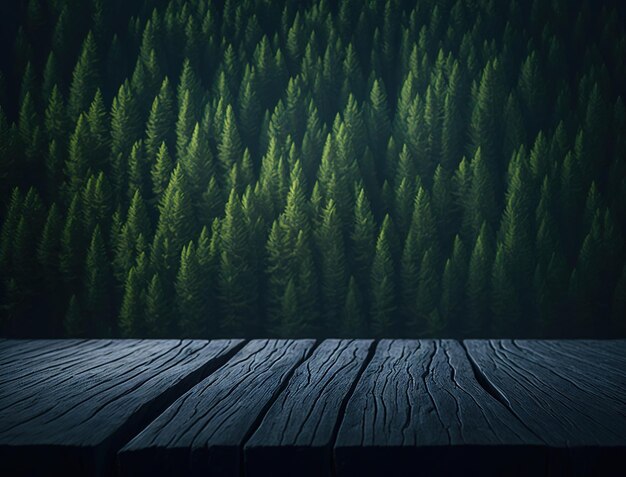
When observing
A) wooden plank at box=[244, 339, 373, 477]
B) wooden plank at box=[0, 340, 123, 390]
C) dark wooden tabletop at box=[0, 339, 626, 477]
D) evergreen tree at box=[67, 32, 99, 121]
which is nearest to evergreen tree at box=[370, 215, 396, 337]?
dark wooden tabletop at box=[0, 339, 626, 477]

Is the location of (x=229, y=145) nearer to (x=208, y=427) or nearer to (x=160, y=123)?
(x=160, y=123)

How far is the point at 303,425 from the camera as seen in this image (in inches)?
53.2

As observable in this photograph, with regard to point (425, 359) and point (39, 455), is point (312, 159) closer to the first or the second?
point (425, 359)

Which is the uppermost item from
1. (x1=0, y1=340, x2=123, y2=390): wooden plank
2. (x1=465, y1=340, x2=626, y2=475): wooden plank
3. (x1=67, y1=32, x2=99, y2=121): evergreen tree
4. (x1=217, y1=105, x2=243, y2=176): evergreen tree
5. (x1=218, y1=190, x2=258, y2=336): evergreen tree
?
(x1=67, y1=32, x2=99, y2=121): evergreen tree

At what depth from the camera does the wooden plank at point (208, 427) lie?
1.22m

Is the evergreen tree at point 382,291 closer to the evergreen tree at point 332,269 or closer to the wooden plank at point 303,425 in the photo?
the evergreen tree at point 332,269

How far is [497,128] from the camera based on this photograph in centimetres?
334

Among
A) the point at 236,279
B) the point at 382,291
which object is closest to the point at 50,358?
the point at 236,279

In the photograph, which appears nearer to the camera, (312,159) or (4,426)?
(4,426)

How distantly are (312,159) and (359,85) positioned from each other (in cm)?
56

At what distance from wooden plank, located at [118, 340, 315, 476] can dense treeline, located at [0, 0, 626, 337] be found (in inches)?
54.4

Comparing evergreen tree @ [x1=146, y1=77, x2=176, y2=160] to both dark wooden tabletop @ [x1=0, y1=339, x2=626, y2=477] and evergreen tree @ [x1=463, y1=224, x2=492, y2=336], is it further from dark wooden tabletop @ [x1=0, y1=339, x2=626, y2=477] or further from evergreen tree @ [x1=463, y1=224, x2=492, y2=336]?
evergreen tree @ [x1=463, y1=224, x2=492, y2=336]

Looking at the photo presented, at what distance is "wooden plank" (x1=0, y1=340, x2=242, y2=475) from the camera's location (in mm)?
1230

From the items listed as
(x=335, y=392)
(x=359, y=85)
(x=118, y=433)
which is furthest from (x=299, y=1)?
(x=118, y=433)
